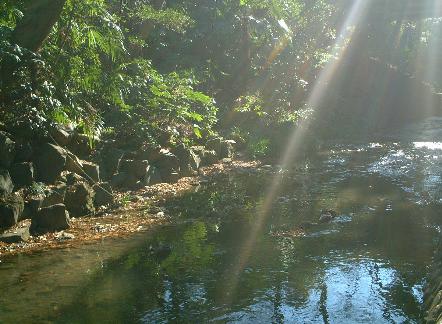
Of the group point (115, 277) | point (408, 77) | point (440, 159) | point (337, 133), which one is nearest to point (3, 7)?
point (115, 277)

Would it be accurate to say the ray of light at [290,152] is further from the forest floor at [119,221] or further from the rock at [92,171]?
the rock at [92,171]

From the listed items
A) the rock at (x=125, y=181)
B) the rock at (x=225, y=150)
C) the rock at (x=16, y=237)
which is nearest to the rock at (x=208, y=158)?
the rock at (x=225, y=150)

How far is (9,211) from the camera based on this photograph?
941 cm

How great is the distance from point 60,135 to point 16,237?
12.5ft

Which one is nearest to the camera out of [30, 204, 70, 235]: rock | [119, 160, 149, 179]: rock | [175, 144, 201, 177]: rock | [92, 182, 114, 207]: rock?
[30, 204, 70, 235]: rock

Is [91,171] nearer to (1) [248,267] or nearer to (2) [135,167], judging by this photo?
(2) [135,167]

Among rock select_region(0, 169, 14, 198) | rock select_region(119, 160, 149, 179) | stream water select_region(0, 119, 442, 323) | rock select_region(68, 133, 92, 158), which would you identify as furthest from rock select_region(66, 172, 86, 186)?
rock select_region(119, 160, 149, 179)

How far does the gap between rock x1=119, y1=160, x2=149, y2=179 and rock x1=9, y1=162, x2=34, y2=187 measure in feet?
13.5

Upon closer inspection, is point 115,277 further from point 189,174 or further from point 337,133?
point 337,133

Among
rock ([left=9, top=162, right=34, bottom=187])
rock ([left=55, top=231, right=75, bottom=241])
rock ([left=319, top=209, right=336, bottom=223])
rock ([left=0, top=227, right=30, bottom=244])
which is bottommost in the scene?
rock ([left=319, top=209, right=336, bottom=223])

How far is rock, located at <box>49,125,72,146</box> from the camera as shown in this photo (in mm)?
11969

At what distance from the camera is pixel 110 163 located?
45.9 feet

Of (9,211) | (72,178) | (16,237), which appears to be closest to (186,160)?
(72,178)

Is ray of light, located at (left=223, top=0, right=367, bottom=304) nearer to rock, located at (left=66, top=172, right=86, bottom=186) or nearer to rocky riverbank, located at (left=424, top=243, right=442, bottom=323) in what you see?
Result: rocky riverbank, located at (left=424, top=243, right=442, bottom=323)
